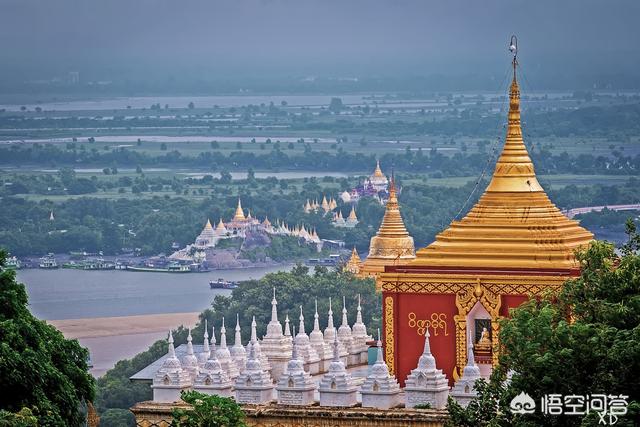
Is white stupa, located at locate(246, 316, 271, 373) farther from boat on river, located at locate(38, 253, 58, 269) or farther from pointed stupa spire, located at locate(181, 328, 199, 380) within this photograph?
boat on river, located at locate(38, 253, 58, 269)

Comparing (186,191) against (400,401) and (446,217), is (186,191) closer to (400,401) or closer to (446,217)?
(446,217)

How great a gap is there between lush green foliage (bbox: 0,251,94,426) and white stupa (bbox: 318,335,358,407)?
11.2 feet

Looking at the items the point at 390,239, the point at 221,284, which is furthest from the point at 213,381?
the point at 221,284

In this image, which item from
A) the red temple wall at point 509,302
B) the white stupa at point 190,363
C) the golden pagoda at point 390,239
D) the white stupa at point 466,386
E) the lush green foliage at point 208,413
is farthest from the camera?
the golden pagoda at point 390,239

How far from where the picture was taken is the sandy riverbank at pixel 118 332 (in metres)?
85.4

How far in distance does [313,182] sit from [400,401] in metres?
135

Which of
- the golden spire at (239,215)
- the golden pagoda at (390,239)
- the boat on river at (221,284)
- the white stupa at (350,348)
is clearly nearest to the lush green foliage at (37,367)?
the white stupa at (350,348)

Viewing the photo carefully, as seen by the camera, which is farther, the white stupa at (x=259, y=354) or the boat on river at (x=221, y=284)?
the boat on river at (x=221, y=284)

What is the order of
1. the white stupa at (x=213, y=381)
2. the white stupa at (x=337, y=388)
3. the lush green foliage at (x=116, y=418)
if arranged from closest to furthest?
1. the white stupa at (x=337, y=388)
2. the white stupa at (x=213, y=381)
3. the lush green foliage at (x=116, y=418)

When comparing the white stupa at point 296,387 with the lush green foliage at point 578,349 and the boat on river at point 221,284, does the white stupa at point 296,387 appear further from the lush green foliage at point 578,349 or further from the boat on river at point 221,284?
the boat on river at point 221,284

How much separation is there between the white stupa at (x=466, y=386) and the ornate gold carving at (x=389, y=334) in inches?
117

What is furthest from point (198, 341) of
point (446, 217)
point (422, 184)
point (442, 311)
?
point (422, 184)

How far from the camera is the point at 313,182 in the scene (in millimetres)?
172125

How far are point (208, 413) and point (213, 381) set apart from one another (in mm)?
4721
